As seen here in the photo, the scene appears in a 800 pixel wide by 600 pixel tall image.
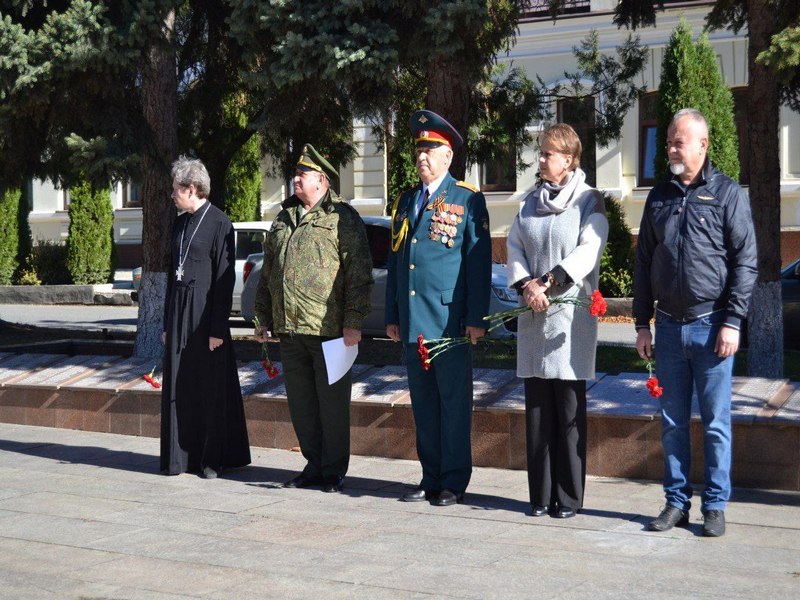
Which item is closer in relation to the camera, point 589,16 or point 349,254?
point 349,254

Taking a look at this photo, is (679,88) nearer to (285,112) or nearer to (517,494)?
(285,112)

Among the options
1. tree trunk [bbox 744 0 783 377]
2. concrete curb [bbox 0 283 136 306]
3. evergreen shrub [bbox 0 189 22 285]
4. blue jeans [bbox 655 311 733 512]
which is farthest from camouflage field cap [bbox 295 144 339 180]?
Result: evergreen shrub [bbox 0 189 22 285]

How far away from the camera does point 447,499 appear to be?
6340 mm

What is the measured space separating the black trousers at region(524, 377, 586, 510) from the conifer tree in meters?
15.0

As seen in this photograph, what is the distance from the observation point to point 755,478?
21.2 feet

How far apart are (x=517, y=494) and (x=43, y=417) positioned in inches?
164

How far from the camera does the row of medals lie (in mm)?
6363

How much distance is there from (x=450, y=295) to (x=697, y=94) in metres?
15.8

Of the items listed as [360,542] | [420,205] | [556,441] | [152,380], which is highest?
[420,205]

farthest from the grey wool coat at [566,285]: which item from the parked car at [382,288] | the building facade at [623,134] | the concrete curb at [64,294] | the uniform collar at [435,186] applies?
the concrete curb at [64,294]

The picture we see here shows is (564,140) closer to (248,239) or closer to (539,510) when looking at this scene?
(539,510)

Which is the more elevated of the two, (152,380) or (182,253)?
(182,253)

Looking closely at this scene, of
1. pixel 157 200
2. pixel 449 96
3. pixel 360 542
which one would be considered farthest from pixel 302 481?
pixel 157 200

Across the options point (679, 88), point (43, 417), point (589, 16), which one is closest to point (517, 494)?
point (43, 417)
